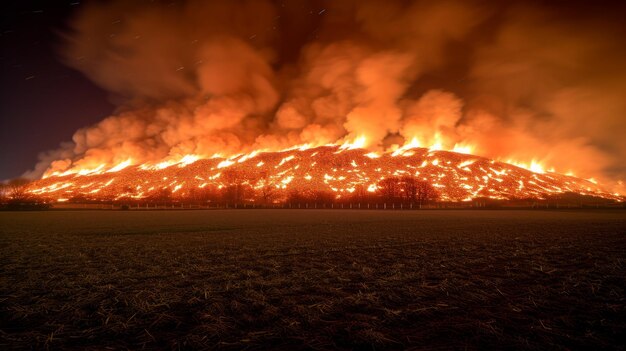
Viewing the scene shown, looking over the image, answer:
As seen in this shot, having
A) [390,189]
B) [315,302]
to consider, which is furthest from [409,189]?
[315,302]

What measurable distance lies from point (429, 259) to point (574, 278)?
4972 millimetres

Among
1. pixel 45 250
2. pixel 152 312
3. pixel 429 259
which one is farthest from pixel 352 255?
pixel 45 250

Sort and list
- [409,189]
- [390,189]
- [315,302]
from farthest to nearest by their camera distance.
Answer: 1. [390,189]
2. [409,189]
3. [315,302]

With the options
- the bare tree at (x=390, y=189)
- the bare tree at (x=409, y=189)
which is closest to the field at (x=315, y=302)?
the bare tree at (x=409, y=189)

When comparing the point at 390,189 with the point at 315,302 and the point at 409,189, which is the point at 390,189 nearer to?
the point at 409,189

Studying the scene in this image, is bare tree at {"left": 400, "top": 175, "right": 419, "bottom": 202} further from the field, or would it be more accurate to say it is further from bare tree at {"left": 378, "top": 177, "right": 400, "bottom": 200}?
the field

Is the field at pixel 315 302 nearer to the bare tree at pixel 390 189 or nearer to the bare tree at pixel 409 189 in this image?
the bare tree at pixel 409 189

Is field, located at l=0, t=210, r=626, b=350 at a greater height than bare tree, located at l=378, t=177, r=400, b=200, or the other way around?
bare tree, located at l=378, t=177, r=400, b=200

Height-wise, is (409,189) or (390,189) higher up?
(390,189)

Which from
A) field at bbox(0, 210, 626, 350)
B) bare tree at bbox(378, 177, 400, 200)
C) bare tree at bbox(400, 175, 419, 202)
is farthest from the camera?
bare tree at bbox(378, 177, 400, 200)

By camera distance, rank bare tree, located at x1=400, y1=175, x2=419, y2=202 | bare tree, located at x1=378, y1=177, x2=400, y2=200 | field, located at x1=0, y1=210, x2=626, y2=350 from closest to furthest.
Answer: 1. field, located at x1=0, y1=210, x2=626, y2=350
2. bare tree, located at x1=400, y1=175, x2=419, y2=202
3. bare tree, located at x1=378, y1=177, x2=400, y2=200

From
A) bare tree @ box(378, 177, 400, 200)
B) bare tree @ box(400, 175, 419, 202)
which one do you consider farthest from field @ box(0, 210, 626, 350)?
bare tree @ box(378, 177, 400, 200)

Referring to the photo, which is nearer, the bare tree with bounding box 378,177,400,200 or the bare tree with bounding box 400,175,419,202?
the bare tree with bounding box 400,175,419,202

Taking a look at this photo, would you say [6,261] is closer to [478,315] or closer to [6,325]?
[6,325]
